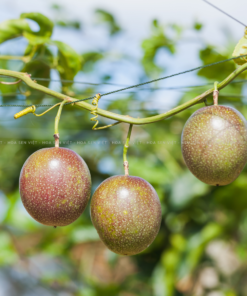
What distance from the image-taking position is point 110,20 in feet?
6.91

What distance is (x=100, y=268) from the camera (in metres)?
2.67

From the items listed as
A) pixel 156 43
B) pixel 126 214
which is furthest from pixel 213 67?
pixel 126 214

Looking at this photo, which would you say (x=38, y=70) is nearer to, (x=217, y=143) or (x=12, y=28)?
(x=12, y=28)

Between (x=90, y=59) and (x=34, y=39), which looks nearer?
(x=34, y=39)

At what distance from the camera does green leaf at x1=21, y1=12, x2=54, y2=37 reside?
126cm

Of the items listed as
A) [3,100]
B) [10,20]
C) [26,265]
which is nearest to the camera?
[10,20]

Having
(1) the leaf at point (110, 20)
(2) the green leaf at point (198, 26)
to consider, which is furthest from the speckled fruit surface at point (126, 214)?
(1) the leaf at point (110, 20)

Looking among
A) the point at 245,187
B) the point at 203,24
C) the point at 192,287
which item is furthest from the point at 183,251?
the point at 203,24

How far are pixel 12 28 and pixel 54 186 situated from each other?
0.78 metres

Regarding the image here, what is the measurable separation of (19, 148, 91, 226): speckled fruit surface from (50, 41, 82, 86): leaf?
56 centimetres

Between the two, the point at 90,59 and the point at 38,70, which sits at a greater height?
the point at 38,70

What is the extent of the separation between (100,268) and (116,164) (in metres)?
0.98

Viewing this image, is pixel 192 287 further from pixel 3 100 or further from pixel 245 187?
pixel 3 100

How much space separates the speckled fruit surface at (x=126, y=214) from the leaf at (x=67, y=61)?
0.62 m
